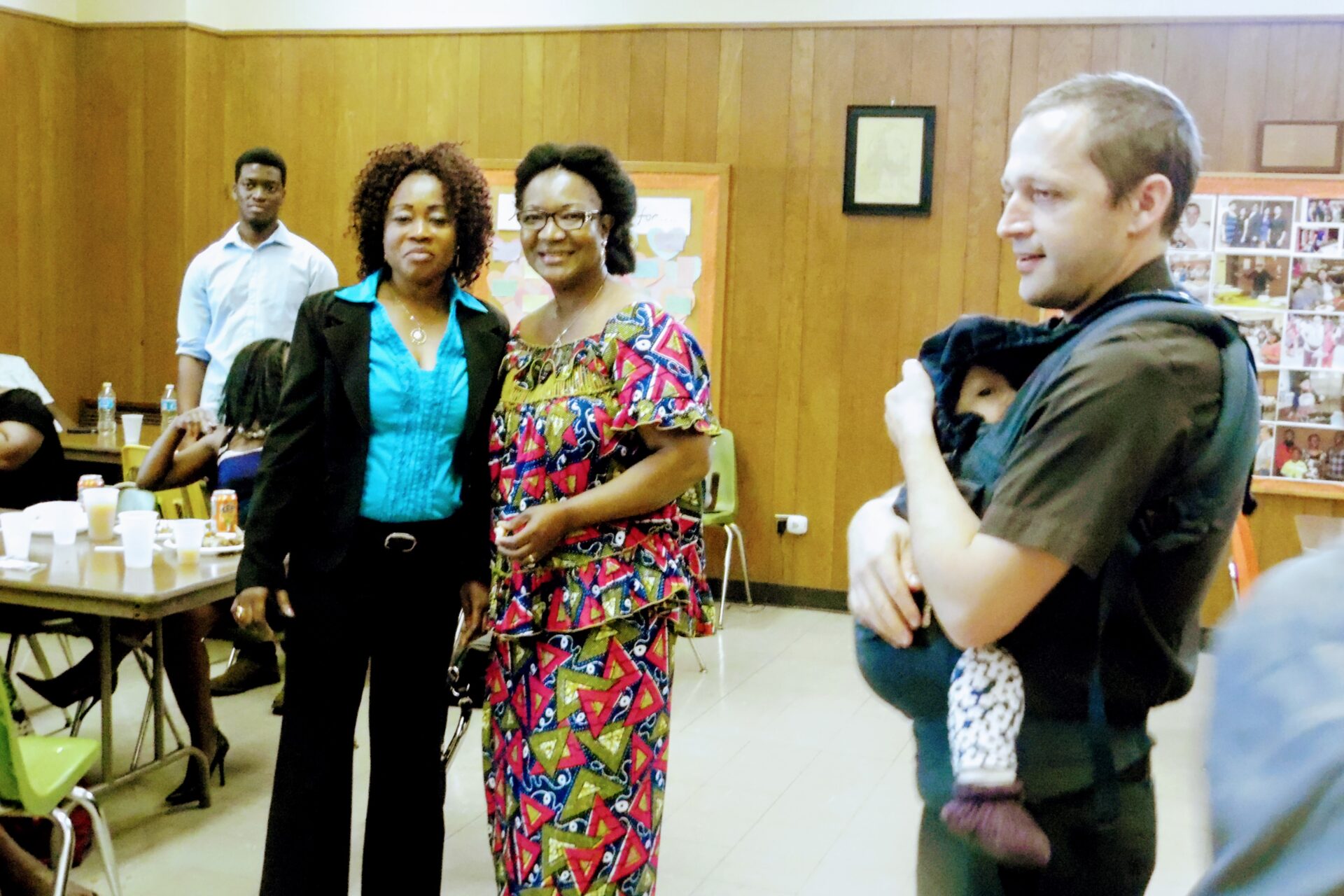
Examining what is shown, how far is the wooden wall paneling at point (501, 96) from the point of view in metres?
6.46

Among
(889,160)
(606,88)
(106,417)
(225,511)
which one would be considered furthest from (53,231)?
(889,160)

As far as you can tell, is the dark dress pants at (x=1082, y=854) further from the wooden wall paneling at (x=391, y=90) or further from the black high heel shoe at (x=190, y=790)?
the wooden wall paneling at (x=391, y=90)

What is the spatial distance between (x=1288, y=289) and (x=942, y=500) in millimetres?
4983

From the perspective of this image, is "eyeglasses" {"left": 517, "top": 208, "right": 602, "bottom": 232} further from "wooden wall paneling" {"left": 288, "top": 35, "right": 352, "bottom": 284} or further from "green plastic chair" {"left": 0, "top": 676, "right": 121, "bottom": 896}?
"wooden wall paneling" {"left": 288, "top": 35, "right": 352, "bottom": 284}

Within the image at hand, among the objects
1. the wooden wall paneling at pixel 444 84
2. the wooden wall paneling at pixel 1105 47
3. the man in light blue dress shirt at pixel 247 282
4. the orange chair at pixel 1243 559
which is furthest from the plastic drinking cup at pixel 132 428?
the wooden wall paneling at pixel 1105 47

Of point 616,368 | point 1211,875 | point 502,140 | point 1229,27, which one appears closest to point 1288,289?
point 1229,27

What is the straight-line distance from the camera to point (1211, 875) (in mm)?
552

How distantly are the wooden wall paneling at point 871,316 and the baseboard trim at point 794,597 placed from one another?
0.41 ft

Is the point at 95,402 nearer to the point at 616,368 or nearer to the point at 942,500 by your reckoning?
the point at 616,368

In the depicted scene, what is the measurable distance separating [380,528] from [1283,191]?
14.8 ft

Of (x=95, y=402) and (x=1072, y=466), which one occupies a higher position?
(x=1072, y=466)

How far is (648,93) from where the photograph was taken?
Result: 6.29m

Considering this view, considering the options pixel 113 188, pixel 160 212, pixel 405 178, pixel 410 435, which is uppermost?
pixel 113 188

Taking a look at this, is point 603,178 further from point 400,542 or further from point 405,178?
point 400,542
